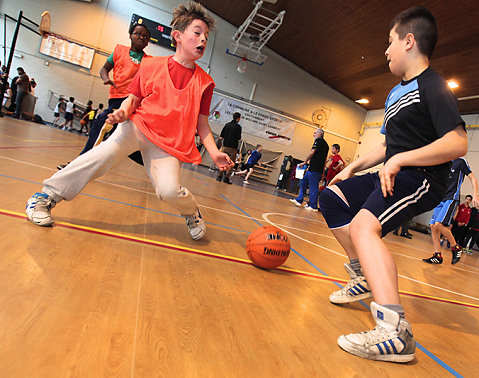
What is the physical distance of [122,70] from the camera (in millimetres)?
3088

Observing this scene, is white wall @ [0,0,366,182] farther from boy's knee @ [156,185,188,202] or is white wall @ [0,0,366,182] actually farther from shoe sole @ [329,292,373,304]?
shoe sole @ [329,292,373,304]

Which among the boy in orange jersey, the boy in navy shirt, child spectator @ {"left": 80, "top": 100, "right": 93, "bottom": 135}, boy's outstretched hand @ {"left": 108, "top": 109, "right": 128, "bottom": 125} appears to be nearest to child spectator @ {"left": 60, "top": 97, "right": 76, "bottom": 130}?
child spectator @ {"left": 80, "top": 100, "right": 93, "bottom": 135}

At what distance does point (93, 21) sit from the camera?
13.2 m

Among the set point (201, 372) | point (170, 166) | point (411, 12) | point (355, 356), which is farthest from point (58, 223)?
point (411, 12)

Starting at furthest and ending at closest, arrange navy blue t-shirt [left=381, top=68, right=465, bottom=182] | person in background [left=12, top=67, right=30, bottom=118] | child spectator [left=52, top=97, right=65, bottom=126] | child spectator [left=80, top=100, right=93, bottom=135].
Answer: child spectator [left=52, top=97, right=65, bottom=126] → child spectator [left=80, top=100, right=93, bottom=135] → person in background [left=12, top=67, right=30, bottom=118] → navy blue t-shirt [left=381, top=68, right=465, bottom=182]

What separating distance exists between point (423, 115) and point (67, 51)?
50.6 feet

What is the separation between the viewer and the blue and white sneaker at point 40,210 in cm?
154

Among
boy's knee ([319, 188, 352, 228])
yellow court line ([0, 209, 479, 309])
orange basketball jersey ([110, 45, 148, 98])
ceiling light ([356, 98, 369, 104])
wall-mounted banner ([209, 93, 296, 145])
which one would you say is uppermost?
ceiling light ([356, 98, 369, 104])

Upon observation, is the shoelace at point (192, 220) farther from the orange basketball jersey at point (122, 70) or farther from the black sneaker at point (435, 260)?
the black sneaker at point (435, 260)

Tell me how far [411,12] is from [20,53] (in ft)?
52.6

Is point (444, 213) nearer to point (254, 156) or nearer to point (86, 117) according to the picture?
point (254, 156)

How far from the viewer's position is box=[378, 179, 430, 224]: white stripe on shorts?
51.5 inches

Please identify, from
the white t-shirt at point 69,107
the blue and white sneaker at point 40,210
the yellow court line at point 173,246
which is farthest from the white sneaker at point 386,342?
the white t-shirt at point 69,107

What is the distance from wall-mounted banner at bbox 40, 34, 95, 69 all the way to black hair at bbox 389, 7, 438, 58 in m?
14.8
